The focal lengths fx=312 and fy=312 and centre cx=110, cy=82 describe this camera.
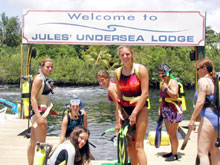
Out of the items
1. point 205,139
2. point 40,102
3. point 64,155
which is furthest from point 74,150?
point 205,139

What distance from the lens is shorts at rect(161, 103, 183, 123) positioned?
5.42m

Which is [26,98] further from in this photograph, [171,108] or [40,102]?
[171,108]

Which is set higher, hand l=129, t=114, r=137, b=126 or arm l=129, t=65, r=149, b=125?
arm l=129, t=65, r=149, b=125

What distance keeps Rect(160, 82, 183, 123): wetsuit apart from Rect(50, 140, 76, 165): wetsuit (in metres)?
2.43

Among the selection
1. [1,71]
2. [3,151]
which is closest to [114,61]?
[1,71]

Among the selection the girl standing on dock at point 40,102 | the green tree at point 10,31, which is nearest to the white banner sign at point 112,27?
the girl standing on dock at point 40,102

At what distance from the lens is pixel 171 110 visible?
5.53 m

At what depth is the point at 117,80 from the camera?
414cm

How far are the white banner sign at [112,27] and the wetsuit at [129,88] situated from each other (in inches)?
212

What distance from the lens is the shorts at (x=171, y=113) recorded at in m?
5.42

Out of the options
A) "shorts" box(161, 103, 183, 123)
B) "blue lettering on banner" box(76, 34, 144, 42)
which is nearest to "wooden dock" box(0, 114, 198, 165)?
"shorts" box(161, 103, 183, 123)

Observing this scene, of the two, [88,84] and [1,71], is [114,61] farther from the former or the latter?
[1,71]

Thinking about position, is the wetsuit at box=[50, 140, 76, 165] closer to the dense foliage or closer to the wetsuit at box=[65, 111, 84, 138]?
the wetsuit at box=[65, 111, 84, 138]

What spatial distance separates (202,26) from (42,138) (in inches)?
251
